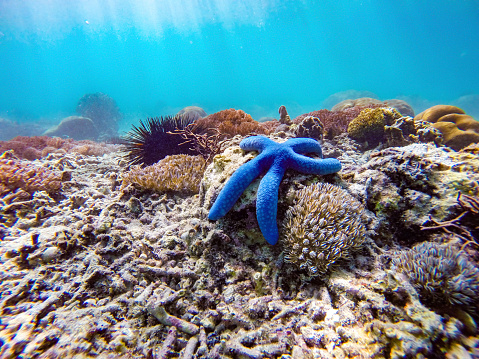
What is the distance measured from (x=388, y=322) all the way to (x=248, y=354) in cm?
123

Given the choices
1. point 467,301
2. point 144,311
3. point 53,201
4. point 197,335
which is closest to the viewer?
point 467,301

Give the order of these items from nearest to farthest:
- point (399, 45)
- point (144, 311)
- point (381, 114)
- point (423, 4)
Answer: point (144, 311)
point (381, 114)
point (423, 4)
point (399, 45)

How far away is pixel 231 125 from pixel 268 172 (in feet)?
13.3

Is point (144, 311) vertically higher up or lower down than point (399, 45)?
lower down

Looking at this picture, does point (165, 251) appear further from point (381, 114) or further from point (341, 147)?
point (381, 114)

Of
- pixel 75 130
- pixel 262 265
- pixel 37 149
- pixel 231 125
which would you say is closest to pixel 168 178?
pixel 262 265

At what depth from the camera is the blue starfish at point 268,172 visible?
91.1 inches

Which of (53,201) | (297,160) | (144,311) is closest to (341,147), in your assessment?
(297,160)

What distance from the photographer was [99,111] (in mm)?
27969

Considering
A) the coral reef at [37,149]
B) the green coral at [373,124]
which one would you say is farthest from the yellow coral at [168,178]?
the coral reef at [37,149]

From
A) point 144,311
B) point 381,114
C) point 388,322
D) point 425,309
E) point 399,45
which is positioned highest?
point 399,45

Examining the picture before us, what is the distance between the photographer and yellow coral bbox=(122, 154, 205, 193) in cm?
382

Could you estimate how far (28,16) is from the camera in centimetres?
8800

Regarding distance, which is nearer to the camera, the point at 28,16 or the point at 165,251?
the point at 165,251
